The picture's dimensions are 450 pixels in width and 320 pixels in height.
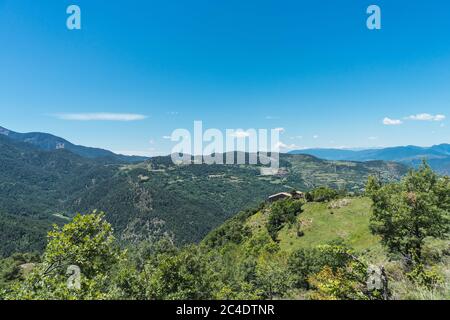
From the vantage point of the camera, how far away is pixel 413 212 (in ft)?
74.1

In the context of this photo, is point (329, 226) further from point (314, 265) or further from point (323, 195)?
point (314, 265)

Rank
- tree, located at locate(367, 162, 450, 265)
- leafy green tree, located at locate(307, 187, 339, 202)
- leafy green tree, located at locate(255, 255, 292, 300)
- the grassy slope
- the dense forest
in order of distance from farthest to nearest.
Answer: leafy green tree, located at locate(307, 187, 339, 202) → the grassy slope → leafy green tree, located at locate(255, 255, 292, 300) → tree, located at locate(367, 162, 450, 265) → the dense forest

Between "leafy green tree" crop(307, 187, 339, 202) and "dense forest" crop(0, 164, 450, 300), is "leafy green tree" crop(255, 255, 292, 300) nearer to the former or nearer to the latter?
"dense forest" crop(0, 164, 450, 300)

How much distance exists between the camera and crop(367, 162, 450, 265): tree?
22.2 metres

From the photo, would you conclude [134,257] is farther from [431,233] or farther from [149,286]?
[431,233]

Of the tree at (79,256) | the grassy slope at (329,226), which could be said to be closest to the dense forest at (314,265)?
the tree at (79,256)

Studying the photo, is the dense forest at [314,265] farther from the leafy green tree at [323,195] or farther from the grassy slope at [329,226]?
the leafy green tree at [323,195]

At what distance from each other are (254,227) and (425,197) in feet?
303

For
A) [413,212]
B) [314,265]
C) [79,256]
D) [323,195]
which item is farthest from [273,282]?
[323,195]

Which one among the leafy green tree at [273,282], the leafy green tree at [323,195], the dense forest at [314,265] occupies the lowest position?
the leafy green tree at [273,282]

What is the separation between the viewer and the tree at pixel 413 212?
22234 mm

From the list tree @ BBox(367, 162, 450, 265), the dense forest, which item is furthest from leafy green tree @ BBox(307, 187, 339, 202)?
tree @ BBox(367, 162, 450, 265)

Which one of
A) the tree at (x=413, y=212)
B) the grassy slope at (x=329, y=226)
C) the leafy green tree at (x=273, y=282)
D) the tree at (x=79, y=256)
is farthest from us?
the grassy slope at (x=329, y=226)
